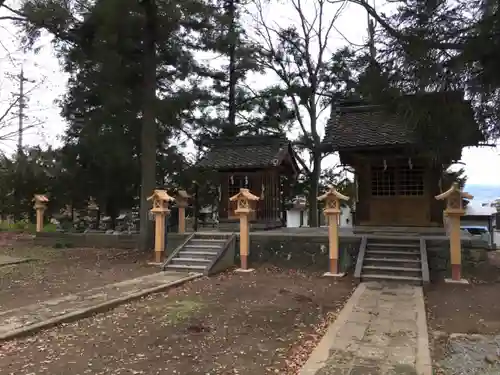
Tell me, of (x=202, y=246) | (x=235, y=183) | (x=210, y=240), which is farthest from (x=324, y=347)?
(x=235, y=183)

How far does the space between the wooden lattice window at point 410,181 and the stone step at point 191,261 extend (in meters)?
6.05

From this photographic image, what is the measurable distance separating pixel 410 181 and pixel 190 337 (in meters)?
9.20

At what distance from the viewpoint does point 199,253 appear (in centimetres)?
1203

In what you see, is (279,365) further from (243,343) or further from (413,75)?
(413,75)

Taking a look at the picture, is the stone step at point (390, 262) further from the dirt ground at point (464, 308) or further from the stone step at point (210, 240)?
the stone step at point (210, 240)

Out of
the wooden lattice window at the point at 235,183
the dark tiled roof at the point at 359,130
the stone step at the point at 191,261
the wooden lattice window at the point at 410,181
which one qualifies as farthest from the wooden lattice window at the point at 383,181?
the stone step at the point at 191,261

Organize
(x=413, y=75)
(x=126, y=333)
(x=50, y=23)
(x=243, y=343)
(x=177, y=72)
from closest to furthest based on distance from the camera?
(x=413, y=75) → (x=243, y=343) → (x=126, y=333) → (x=50, y=23) → (x=177, y=72)

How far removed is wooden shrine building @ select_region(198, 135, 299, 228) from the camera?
15500 mm

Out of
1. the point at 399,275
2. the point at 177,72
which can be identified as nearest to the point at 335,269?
the point at 399,275

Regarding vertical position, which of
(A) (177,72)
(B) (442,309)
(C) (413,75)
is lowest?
(B) (442,309)

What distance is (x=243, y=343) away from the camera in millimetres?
5531

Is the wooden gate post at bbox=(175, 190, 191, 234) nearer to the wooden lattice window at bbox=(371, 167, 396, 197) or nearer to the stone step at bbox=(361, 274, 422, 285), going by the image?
the wooden lattice window at bbox=(371, 167, 396, 197)

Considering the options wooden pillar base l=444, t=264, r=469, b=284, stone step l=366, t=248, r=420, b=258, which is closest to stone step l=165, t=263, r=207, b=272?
stone step l=366, t=248, r=420, b=258

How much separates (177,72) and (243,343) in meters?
10.9
